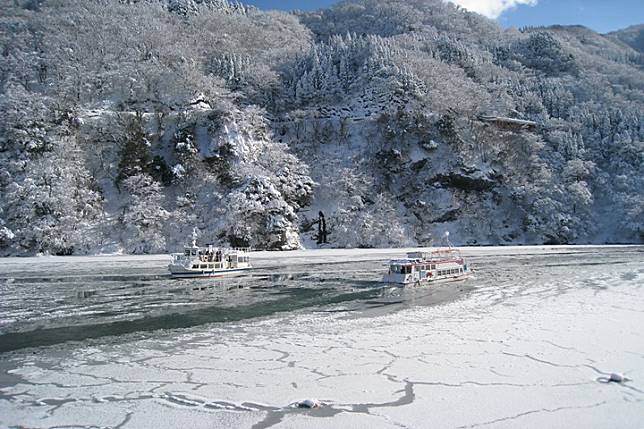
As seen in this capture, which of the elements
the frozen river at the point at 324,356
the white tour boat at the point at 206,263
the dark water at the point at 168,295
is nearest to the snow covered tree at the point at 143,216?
the dark water at the point at 168,295

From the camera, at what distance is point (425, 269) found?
2994 cm

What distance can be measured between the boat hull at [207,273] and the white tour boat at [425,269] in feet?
40.0

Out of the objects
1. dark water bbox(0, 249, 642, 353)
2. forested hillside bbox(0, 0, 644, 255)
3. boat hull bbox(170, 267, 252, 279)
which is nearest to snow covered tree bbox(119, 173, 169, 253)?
forested hillside bbox(0, 0, 644, 255)

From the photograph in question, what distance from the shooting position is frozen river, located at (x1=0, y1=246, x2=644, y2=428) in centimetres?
833

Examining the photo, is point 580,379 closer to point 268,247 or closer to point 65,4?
point 268,247

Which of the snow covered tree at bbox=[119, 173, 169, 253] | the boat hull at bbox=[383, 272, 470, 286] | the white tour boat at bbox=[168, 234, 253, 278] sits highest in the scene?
the snow covered tree at bbox=[119, 173, 169, 253]

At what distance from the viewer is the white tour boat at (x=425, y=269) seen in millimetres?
28359

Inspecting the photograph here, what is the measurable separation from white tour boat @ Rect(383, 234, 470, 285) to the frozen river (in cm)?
183

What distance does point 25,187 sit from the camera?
51.7m

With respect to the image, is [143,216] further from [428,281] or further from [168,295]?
[428,281]

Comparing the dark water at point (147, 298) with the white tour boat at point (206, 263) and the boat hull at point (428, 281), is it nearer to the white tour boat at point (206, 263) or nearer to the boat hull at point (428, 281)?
the boat hull at point (428, 281)

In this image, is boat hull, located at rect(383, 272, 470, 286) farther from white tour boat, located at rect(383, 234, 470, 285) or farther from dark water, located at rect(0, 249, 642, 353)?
dark water, located at rect(0, 249, 642, 353)

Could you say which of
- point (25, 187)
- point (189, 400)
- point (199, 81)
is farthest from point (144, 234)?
point (189, 400)

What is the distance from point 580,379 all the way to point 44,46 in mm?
94739
